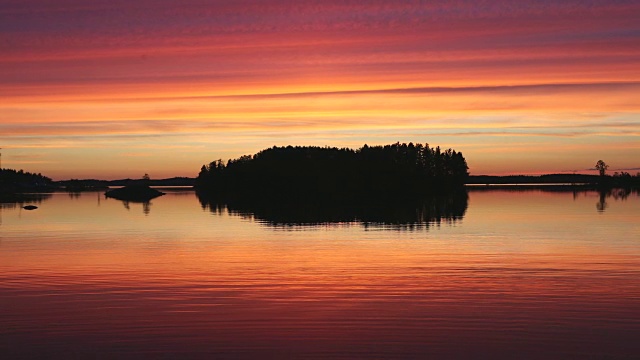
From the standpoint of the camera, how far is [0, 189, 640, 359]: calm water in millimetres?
20312

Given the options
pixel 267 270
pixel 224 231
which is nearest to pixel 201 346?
pixel 267 270

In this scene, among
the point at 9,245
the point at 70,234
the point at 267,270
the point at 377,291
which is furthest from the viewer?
the point at 70,234

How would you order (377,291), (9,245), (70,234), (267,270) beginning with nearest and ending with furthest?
(377,291) → (267,270) → (9,245) → (70,234)

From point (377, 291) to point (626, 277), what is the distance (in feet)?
36.2

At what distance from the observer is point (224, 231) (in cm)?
6234

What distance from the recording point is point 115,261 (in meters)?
40.3

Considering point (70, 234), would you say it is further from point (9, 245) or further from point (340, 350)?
point (340, 350)

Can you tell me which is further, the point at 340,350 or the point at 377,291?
the point at 377,291

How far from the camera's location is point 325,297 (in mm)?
27844

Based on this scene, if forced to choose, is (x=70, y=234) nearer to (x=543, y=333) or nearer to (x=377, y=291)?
(x=377, y=291)

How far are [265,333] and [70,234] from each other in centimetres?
4311

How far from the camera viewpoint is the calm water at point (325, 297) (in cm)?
2031

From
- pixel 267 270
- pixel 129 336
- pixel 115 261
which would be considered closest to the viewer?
pixel 129 336

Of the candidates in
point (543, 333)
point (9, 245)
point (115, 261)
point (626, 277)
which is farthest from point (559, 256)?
point (9, 245)
